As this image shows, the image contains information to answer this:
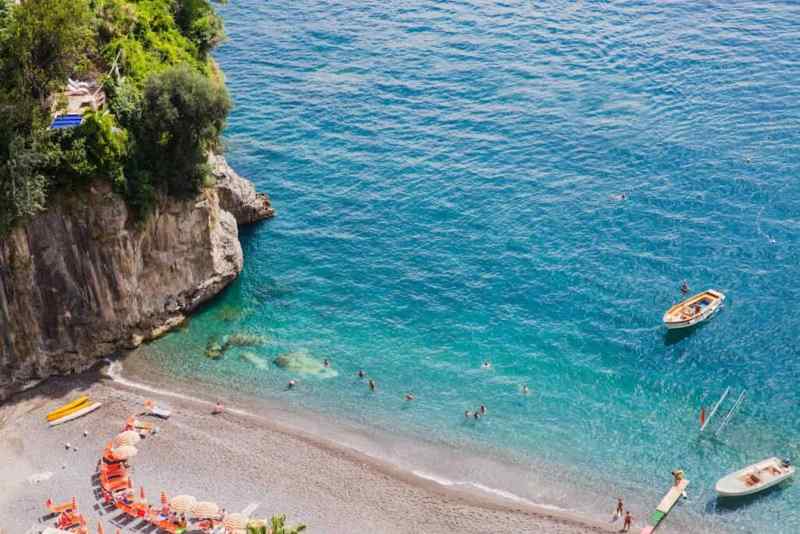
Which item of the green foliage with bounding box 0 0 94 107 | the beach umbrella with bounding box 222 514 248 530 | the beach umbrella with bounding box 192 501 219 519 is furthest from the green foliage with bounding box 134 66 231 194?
the beach umbrella with bounding box 222 514 248 530

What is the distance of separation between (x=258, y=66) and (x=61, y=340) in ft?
178

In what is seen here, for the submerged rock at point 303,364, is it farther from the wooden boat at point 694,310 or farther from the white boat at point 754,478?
the white boat at point 754,478

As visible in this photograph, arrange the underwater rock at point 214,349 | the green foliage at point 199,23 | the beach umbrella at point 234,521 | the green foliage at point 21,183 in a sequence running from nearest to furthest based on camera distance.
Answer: the beach umbrella at point 234,521
the green foliage at point 21,183
the underwater rock at point 214,349
the green foliage at point 199,23

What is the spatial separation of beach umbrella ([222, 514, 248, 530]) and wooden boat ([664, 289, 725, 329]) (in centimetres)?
3571

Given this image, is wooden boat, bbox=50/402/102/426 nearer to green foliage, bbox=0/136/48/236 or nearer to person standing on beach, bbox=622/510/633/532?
green foliage, bbox=0/136/48/236

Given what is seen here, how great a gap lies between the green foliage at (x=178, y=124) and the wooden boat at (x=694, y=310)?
38.4 meters

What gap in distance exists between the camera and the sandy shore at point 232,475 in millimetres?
53469

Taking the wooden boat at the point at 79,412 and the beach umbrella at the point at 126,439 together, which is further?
the wooden boat at the point at 79,412

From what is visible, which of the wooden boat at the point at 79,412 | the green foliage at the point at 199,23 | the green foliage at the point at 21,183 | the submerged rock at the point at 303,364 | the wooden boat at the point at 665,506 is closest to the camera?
the wooden boat at the point at 665,506

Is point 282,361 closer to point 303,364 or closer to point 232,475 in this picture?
point 303,364

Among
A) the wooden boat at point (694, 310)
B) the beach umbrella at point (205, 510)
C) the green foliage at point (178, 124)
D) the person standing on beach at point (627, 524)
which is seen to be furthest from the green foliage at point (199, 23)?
the person standing on beach at point (627, 524)

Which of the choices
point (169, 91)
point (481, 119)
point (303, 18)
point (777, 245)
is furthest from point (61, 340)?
point (303, 18)

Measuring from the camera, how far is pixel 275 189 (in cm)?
8462

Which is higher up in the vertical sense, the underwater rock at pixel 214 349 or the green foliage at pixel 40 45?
the green foliage at pixel 40 45
